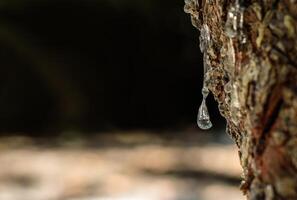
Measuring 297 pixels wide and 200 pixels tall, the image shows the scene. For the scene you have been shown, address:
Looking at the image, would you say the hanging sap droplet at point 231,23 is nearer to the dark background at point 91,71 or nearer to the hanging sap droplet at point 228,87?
the hanging sap droplet at point 228,87

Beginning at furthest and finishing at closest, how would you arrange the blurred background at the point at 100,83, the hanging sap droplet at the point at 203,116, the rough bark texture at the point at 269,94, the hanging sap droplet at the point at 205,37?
the blurred background at the point at 100,83 → the hanging sap droplet at the point at 203,116 → the hanging sap droplet at the point at 205,37 → the rough bark texture at the point at 269,94

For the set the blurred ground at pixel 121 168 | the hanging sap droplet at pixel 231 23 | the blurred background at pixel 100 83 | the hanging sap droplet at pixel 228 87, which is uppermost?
the hanging sap droplet at pixel 231 23

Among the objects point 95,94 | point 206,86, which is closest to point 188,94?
point 95,94

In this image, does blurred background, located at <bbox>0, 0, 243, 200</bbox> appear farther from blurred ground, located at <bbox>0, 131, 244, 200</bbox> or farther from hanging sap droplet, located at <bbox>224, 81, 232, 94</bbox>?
hanging sap droplet, located at <bbox>224, 81, 232, 94</bbox>

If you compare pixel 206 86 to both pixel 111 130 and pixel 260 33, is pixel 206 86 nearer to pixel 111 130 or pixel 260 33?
pixel 260 33

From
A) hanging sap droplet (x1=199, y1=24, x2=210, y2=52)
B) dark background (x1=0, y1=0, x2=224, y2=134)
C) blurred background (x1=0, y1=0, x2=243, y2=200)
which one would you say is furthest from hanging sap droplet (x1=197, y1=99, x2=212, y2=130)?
dark background (x1=0, y1=0, x2=224, y2=134)

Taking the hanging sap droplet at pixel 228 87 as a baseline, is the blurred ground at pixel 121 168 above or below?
below

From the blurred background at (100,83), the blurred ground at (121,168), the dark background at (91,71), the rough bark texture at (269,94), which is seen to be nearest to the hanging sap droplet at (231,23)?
the rough bark texture at (269,94)
